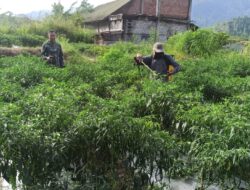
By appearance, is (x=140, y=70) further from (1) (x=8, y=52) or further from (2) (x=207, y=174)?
(1) (x=8, y=52)

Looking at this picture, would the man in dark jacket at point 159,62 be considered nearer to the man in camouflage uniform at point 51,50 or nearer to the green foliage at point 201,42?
the man in camouflage uniform at point 51,50

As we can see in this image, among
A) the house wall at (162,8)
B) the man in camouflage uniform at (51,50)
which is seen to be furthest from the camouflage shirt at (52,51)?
the house wall at (162,8)

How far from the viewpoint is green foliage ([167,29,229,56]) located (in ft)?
52.7

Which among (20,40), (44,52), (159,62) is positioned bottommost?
(20,40)

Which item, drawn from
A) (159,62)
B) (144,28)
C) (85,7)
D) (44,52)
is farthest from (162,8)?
(159,62)

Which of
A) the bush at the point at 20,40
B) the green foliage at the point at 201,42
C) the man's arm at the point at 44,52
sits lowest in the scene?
the bush at the point at 20,40

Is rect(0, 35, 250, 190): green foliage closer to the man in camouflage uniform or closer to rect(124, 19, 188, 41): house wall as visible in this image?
the man in camouflage uniform

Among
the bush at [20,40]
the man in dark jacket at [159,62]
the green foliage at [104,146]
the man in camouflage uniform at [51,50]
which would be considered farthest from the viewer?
the bush at [20,40]

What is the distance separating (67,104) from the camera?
13.3 feet

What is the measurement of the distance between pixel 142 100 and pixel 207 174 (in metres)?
1.79

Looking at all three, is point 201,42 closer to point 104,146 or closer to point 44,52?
point 44,52

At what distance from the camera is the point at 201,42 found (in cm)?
1631

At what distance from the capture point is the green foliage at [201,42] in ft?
52.7

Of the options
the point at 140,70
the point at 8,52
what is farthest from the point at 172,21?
the point at 140,70
